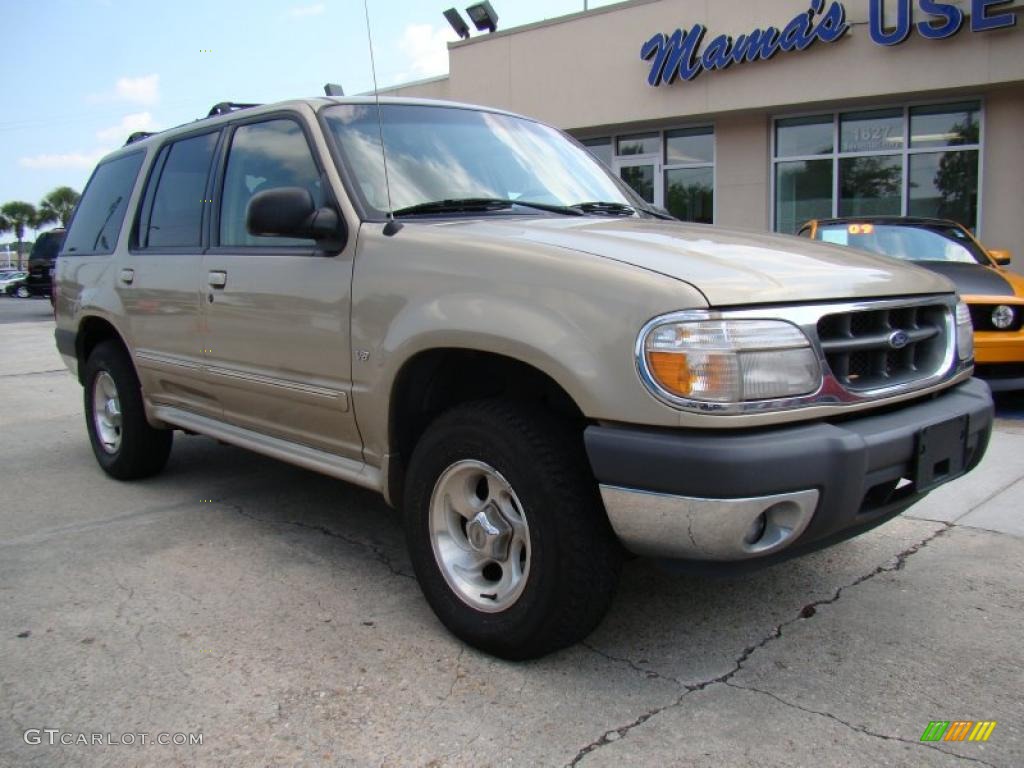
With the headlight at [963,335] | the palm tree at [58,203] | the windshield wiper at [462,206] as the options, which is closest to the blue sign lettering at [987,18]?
the headlight at [963,335]

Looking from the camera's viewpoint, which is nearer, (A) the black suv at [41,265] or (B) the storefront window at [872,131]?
(B) the storefront window at [872,131]

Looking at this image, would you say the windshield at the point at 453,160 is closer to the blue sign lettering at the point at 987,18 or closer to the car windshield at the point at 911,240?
the car windshield at the point at 911,240

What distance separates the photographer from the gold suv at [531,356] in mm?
2383

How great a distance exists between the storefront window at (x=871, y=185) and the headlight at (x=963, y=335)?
1117 cm

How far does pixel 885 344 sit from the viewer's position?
271 cm

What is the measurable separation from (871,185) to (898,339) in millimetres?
12154

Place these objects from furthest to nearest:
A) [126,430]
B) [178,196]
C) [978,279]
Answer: [978,279], [126,430], [178,196]

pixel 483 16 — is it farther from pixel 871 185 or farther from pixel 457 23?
pixel 871 185

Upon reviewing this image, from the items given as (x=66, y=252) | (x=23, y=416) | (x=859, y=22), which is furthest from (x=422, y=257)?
(x=859, y=22)

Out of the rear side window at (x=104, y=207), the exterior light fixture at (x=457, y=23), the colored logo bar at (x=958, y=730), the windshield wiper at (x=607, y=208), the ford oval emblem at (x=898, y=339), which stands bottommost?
the colored logo bar at (x=958, y=730)

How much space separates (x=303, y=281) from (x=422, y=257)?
688 millimetres

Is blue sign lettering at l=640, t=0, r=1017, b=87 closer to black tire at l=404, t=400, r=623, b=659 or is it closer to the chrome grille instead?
the chrome grille

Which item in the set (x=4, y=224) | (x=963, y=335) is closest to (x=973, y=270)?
(x=963, y=335)

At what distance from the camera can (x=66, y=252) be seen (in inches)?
221
